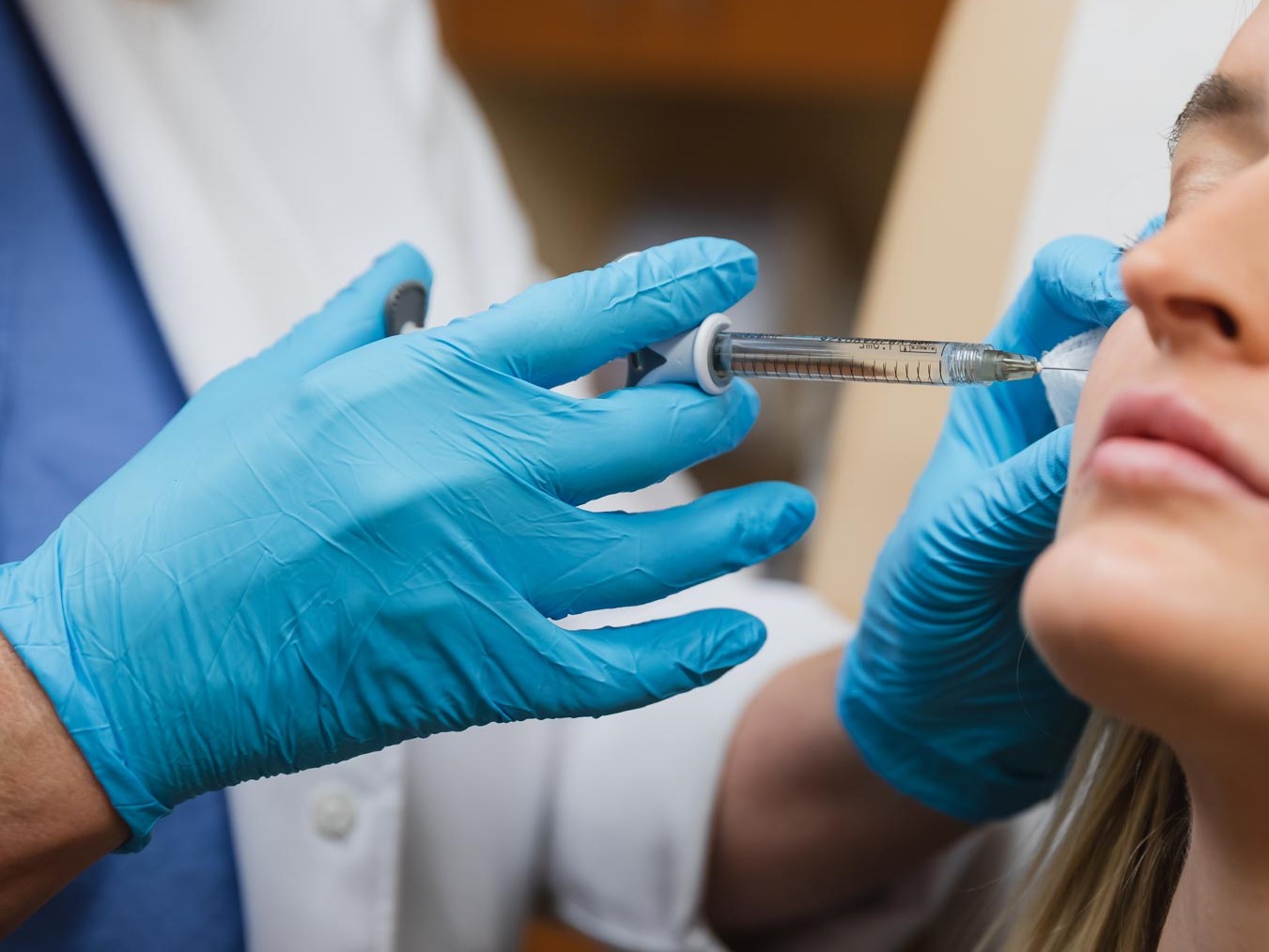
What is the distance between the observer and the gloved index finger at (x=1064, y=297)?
0.68m

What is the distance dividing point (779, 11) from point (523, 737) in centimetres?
163

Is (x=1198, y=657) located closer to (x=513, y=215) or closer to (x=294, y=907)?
(x=294, y=907)

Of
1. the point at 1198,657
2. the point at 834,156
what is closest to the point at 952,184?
the point at 1198,657

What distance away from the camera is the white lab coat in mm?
826

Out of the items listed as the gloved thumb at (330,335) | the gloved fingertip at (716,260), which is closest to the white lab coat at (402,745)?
the gloved thumb at (330,335)

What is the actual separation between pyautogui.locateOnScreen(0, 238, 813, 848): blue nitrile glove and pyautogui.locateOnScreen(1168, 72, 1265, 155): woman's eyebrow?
0.27 m

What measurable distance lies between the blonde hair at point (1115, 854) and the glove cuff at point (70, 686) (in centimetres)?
50

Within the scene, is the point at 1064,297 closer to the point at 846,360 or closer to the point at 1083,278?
the point at 1083,278

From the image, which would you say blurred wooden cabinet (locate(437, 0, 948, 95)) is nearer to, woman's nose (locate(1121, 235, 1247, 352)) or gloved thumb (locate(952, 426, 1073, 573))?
gloved thumb (locate(952, 426, 1073, 573))

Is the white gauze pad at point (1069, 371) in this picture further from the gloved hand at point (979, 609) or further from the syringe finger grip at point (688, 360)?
the syringe finger grip at point (688, 360)

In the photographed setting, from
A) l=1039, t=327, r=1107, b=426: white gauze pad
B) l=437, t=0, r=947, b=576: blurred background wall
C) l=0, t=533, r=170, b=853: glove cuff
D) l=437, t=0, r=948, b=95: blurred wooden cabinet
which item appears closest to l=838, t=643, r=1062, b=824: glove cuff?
l=1039, t=327, r=1107, b=426: white gauze pad

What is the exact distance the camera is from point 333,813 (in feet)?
2.68

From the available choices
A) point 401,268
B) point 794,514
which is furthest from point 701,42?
point 794,514

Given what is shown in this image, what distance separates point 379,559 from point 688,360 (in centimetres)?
21
